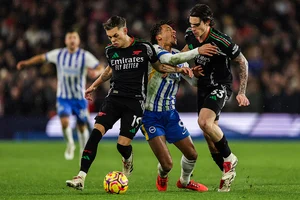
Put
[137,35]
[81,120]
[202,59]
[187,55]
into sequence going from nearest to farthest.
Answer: [187,55], [202,59], [81,120], [137,35]

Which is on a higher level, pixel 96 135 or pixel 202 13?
pixel 202 13

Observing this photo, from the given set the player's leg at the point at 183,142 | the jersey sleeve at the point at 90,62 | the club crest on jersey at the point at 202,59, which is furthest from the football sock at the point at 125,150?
A: the jersey sleeve at the point at 90,62

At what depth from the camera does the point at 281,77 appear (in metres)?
21.6

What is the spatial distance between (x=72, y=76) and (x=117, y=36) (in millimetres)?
5853

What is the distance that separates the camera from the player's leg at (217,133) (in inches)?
350

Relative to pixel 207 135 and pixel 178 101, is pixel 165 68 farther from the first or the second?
pixel 178 101

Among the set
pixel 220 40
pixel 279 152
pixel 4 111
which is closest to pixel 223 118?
pixel 279 152

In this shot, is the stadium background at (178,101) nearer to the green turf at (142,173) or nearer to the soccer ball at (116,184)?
the green turf at (142,173)

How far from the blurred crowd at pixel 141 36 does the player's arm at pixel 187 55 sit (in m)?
11.7

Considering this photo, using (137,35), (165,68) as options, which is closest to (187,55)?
(165,68)

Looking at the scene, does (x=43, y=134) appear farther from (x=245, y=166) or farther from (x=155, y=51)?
(x=155, y=51)

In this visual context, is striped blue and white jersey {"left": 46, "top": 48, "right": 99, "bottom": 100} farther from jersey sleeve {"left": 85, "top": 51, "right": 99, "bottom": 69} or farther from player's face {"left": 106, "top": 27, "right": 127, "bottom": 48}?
player's face {"left": 106, "top": 27, "right": 127, "bottom": 48}

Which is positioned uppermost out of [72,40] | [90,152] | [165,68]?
[165,68]

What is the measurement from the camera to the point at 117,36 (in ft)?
29.0
